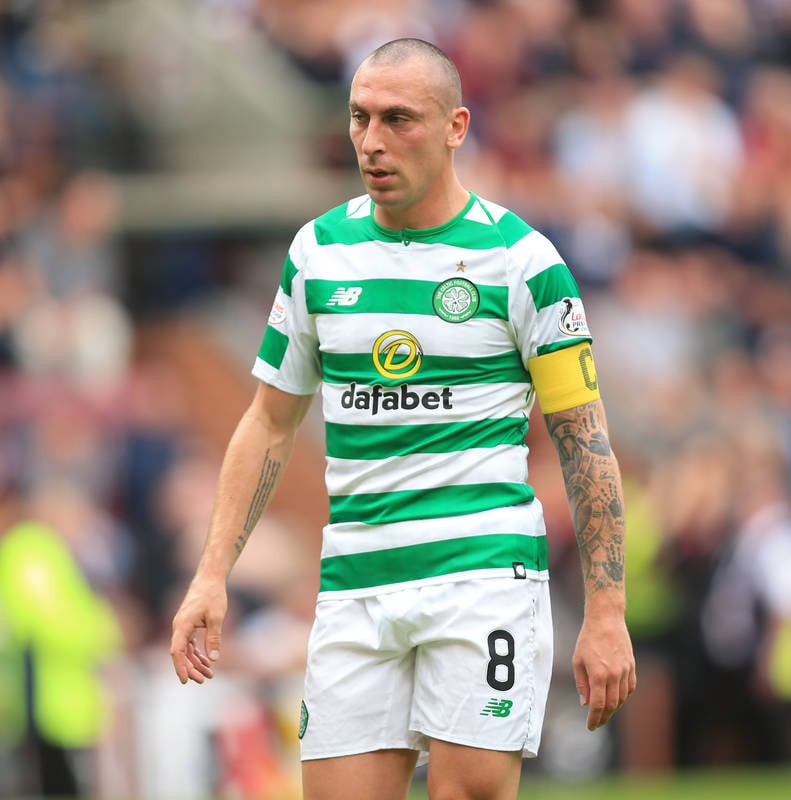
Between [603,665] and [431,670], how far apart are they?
1.63ft

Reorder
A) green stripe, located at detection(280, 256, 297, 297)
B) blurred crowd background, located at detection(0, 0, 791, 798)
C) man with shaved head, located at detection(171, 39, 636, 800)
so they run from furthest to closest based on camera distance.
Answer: blurred crowd background, located at detection(0, 0, 791, 798) < green stripe, located at detection(280, 256, 297, 297) < man with shaved head, located at detection(171, 39, 636, 800)

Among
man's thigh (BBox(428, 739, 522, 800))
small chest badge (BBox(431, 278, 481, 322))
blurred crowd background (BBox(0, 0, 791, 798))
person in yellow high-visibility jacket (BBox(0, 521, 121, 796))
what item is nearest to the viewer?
man's thigh (BBox(428, 739, 522, 800))

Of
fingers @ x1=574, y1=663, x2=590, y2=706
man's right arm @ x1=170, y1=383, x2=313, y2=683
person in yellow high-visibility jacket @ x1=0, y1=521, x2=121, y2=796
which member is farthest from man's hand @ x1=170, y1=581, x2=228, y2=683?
person in yellow high-visibility jacket @ x1=0, y1=521, x2=121, y2=796

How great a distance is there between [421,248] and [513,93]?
34.9ft

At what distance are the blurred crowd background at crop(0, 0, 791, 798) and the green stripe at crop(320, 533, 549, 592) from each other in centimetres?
625

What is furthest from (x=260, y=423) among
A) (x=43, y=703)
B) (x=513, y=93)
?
(x=513, y=93)

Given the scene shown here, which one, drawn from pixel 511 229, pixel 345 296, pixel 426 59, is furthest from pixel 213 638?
pixel 426 59

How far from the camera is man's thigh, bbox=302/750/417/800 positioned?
519 cm

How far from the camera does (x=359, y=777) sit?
17.1 feet

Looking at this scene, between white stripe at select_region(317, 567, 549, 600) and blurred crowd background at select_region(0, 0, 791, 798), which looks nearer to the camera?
white stripe at select_region(317, 567, 549, 600)

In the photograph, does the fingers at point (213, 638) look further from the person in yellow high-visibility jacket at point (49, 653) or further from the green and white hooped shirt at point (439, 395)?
the person in yellow high-visibility jacket at point (49, 653)

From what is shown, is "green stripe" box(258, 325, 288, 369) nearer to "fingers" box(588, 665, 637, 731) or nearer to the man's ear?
the man's ear

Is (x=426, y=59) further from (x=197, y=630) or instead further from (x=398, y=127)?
(x=197, y=630)

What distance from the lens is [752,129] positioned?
55.6ft
